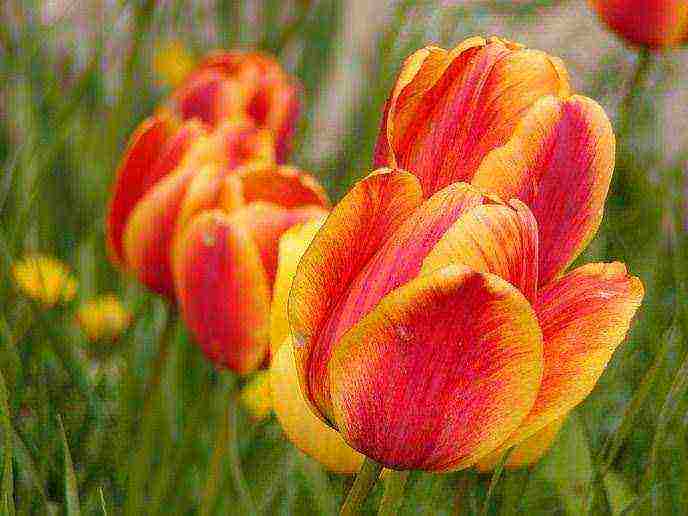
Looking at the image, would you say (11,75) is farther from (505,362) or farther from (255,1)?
(505,362)

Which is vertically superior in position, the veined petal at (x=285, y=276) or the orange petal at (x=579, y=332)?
the orange petal at (x=579, y=332)

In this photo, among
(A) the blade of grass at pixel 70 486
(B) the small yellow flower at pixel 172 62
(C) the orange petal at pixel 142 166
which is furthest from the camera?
(B) the small yellow flower at pixel 172 62

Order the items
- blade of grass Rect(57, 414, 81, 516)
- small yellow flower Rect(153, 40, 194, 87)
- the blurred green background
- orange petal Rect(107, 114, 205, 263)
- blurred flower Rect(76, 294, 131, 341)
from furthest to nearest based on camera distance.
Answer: small yellow flower Rect(153, 40, 194, 87)
blurred flower Rect(76, 294, 131, 341)
orange petal Rect(107, 114, 205, 263)
the blurred green background
blade of grass Rect(57, 414, 81, 516)

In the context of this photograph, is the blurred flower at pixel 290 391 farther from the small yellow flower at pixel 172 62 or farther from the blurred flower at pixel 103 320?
the small yellow flower at pixel 172 62

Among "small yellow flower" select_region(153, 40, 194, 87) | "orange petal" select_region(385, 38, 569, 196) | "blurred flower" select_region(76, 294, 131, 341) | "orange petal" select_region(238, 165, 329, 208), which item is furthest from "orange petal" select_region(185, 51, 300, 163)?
"orange petal" select_region(385, 38, 569, 196)

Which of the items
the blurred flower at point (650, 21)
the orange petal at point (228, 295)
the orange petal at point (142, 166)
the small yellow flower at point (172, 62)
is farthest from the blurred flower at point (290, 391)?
the small yellow flower at point (172, 62)

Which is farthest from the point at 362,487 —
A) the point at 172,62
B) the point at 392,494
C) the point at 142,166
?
the point at 172,62

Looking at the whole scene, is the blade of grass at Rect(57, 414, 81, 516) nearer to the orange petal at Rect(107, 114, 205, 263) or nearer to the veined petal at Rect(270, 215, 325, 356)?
the veined petal at Rect(270, 215, 325, 356)
